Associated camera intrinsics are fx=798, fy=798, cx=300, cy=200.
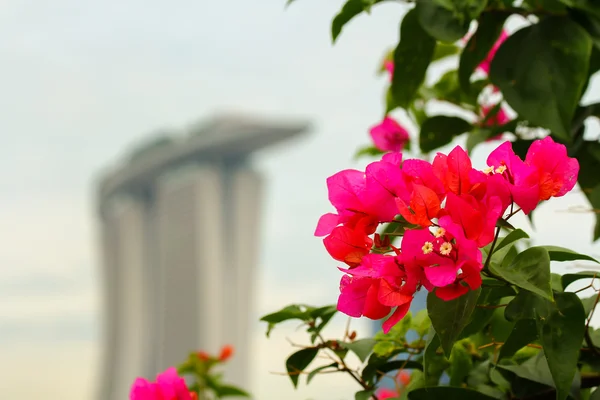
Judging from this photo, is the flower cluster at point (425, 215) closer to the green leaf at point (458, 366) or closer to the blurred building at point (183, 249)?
the green leaf at point (458, 366)

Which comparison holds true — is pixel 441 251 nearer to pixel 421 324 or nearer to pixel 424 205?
pixel 424 205

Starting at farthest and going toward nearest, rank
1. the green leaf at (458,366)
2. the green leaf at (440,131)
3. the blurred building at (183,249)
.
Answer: the blurred building at (183,249) → the green leaf at (440,131) → the green leaf at (458,366)

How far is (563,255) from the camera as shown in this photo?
0.27 m

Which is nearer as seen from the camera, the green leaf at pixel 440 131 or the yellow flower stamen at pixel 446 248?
the yellow flower stamen at pixel 446 248

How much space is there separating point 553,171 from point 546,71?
0.15m

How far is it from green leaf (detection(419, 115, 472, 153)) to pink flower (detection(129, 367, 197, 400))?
0.22m

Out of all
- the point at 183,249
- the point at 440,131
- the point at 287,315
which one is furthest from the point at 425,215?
the point at 183,249

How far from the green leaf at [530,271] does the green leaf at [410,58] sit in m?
0.20

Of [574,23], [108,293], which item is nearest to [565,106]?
[574,23]

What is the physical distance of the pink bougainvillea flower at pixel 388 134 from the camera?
1.73 ft

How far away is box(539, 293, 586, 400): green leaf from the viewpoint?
25 centimetres

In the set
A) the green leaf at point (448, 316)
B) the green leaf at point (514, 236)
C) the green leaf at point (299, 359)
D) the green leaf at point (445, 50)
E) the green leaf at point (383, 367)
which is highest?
the green leaf at point (445, 50)

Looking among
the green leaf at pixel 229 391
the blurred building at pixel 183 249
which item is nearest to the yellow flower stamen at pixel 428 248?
the green leaf at pixel 229 391

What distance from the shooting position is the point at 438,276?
0.75 ft
